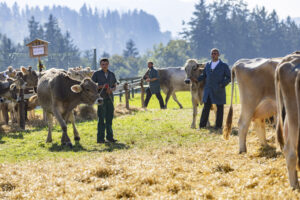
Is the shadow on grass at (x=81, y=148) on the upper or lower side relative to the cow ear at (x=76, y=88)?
lower

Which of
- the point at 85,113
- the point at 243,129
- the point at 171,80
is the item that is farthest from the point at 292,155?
the point at 171,80

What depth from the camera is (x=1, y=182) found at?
22.8ft

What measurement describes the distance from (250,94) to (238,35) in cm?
11009

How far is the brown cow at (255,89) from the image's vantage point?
8.23 metres

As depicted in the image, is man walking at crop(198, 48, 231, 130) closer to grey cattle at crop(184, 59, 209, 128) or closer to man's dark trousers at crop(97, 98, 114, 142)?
grey cattle at crop(184, 59, 209, 128)

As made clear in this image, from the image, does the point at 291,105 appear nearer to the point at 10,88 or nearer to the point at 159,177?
the point at 159,177

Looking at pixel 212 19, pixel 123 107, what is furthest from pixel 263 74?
pixel 212 19

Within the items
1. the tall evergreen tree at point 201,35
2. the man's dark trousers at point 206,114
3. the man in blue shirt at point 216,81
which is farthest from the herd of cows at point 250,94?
the tall evergreen tree at point 201,35

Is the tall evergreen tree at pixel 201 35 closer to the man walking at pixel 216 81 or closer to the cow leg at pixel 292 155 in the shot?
the man walking at pixel 216 81

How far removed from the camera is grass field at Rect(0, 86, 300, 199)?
6117 millimetres

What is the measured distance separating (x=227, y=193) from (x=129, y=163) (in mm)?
2695

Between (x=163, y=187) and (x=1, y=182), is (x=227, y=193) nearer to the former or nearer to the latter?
(x=163, y=187)

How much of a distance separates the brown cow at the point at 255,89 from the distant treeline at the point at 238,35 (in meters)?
105

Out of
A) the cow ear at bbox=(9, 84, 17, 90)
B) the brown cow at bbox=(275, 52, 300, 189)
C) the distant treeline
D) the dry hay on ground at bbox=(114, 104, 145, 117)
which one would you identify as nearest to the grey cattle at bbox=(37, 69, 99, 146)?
the cow ear at bbox=(9, 84, 17, 90)
